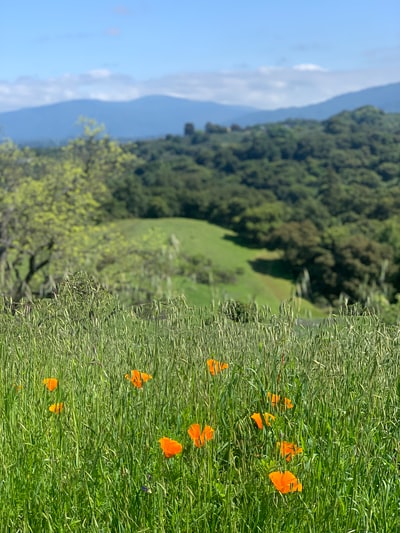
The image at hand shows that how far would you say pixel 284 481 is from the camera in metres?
1.83

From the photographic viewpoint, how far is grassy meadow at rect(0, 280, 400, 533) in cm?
191

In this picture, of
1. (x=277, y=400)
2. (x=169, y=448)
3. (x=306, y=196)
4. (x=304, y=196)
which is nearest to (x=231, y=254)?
(x=306, y=196)

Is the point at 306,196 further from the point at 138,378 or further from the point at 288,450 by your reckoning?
the point at 288,450

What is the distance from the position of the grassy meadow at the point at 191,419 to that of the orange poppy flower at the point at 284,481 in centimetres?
2

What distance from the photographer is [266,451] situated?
2197 millimetres

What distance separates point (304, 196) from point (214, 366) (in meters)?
83.3

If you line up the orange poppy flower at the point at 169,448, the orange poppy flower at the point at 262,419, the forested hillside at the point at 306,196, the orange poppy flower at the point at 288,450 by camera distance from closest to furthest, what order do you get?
1. the orange poppy flower at the point at 169,448
2. the orange poppy flower at the point at 288,450
3. the orange poppy flower at the point at 262,419
4. the forested hillside at the point at 306,196

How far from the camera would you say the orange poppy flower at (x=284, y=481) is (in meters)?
1.82

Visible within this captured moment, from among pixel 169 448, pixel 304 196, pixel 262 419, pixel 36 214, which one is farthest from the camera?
pixel 304 196

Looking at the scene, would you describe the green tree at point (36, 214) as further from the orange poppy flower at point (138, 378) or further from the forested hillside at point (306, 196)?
the orange poppy flower at point (138, 378)

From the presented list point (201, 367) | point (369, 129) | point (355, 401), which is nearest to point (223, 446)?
point (201, 367)

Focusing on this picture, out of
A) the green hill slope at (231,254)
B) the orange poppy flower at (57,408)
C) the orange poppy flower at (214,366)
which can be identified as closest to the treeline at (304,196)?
the green hill slope at (231,254)

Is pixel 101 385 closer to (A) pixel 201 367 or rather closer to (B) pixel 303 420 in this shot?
(A) pixel 201 367

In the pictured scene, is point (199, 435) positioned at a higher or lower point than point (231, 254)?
higher
